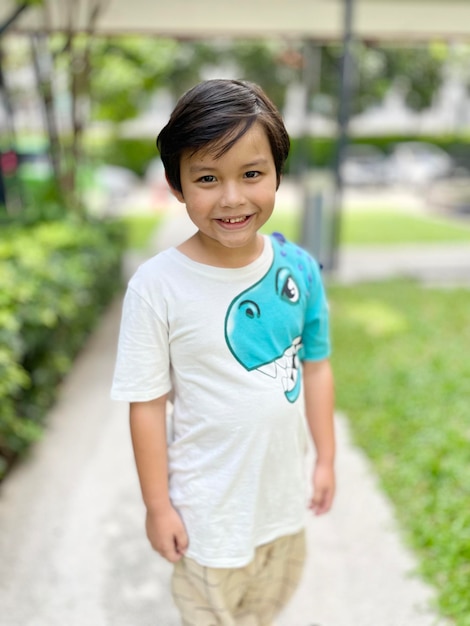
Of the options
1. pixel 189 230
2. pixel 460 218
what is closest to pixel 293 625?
pixel 189 230

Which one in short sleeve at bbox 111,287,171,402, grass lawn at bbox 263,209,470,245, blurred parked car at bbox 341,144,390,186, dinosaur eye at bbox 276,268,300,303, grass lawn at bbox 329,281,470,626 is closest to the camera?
short sleeve at bbox 111,287,171,402

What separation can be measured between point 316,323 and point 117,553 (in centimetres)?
151

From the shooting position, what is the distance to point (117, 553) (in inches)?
101

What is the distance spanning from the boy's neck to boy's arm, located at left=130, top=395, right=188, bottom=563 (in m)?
0.32

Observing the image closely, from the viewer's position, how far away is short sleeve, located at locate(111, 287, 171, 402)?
135cm

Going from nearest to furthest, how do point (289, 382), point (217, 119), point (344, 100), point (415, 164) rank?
point (217, 119)
point (289, 382)
point (344, 100)
point (415, 164)

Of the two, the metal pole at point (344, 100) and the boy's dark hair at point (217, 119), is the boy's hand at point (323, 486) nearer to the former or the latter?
the boy's dark hair at point (217, 119)

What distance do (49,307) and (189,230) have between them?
7.78 metres

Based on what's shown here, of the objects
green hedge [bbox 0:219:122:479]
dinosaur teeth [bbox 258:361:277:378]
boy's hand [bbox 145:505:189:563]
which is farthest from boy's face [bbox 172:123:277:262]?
green hedge [bbox 0:219:122:479]

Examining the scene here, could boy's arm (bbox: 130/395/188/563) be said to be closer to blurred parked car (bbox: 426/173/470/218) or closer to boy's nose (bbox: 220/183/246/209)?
boy's nose (bbox: 220/183/246/209)

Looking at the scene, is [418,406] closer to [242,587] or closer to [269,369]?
[242,587]

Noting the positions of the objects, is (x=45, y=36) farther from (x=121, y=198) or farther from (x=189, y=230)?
(x=121, y=198)

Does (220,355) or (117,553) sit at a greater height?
(220,355)

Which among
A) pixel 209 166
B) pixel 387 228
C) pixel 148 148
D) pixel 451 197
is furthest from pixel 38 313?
pixel 148 148
